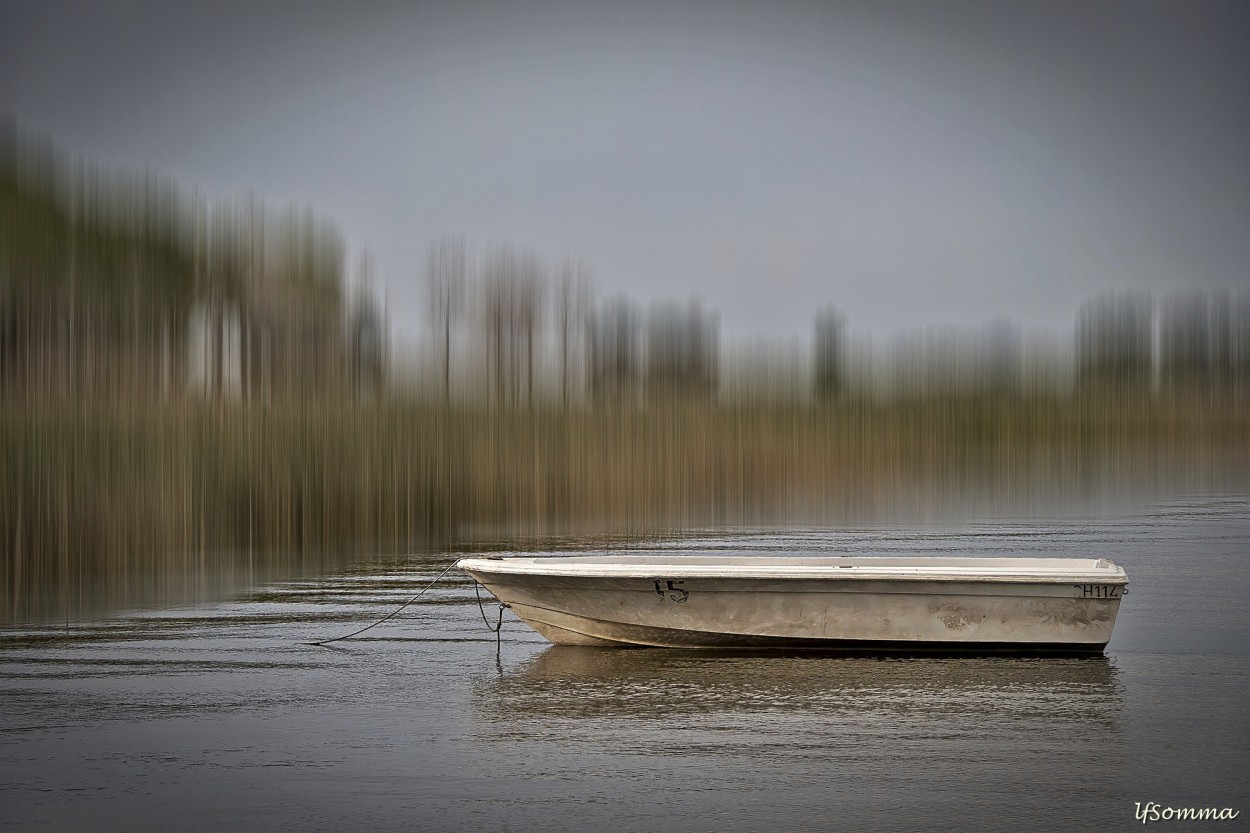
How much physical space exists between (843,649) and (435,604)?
5311 millimetres

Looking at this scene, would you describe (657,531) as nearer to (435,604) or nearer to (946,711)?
(435,604)

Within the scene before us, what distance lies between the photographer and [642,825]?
627 cm

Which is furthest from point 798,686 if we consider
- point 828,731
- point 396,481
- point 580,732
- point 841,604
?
point 396,481

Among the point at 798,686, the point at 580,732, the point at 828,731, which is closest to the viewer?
the point at 828,731

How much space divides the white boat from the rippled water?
9.0 inches

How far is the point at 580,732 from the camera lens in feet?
26.6

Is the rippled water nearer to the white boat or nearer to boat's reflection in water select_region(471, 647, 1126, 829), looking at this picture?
boat's reflection in water select_region(471, 647, 1126, 829)

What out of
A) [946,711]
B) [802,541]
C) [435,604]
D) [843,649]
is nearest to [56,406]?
[435,604]

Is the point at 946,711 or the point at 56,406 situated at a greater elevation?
the point at 56,406

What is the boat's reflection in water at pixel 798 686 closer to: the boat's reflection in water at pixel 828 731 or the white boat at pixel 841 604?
the boat's reflection in water at pixel 828 731

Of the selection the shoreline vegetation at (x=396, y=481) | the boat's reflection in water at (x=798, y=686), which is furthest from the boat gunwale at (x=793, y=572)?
the shoreline vegetation at (x=396, y=481)

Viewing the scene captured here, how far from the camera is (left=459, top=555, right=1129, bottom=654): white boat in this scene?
1043cm

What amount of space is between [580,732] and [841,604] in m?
3.20

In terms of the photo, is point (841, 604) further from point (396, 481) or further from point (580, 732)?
point (396, 481)
